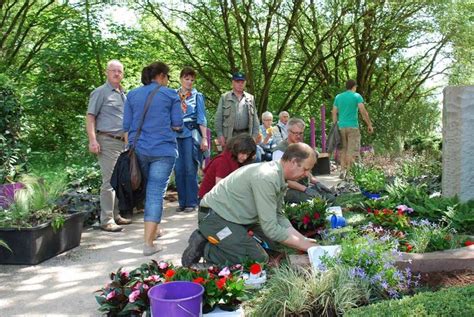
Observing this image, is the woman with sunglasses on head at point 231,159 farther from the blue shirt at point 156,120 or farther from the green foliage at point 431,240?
the green foliage at point 431,240

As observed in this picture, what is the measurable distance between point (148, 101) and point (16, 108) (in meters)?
2.22

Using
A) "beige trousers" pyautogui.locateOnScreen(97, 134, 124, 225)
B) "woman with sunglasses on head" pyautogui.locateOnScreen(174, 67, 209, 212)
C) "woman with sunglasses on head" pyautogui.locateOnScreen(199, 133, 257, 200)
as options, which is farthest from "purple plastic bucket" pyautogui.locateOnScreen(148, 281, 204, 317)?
"woman with sunglasses on head" pyautogui.locateOnScreen(174, 67, 209, 212)

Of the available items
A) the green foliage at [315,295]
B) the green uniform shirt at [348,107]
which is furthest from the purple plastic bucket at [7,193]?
the green uniform shirt at [348,107]

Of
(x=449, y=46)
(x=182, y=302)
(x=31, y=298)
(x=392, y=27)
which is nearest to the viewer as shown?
(x=182, y=302)

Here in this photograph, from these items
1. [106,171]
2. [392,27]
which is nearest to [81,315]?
[106,171]

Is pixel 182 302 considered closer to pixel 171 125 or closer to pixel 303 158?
pixel 303 158

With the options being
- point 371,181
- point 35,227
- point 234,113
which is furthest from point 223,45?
point 35,227

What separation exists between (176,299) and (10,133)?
403 cm

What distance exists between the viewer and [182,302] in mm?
2730

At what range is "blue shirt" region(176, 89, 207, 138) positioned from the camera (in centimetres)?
643

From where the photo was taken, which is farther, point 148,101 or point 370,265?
point 148,101

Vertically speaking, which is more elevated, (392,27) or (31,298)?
(392,27)

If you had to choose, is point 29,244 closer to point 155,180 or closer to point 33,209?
point 33,209

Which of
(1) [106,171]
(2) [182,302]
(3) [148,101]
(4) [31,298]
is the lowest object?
(4) [31,298]
